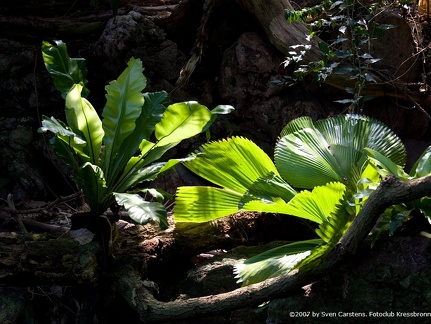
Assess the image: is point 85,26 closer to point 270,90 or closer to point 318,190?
point 270,90

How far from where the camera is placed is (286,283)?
2361mm

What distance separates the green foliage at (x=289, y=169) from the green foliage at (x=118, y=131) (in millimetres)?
196

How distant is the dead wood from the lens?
2141 mm

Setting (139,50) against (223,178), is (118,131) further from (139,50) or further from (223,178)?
(139,50)

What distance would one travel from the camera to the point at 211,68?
4.74m

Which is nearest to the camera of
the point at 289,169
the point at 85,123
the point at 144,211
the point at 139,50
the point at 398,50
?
the point at 144,211

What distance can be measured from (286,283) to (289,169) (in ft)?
2.20

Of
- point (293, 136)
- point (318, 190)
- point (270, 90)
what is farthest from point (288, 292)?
point (270, 90)

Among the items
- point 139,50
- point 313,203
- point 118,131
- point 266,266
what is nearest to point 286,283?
point 266,266

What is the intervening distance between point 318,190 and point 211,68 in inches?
102

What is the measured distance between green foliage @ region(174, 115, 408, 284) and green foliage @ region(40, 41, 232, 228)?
196 mm

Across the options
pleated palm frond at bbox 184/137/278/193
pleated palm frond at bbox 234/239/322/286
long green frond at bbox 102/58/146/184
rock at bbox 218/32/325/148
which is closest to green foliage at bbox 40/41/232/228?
long green frond at bbox 102/58/146/184

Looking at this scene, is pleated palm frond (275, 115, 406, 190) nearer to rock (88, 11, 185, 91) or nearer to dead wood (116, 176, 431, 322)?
dead wood (116, 176, 431, 322)

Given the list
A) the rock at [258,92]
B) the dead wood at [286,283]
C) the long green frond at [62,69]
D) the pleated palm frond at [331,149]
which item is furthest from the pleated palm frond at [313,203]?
the rock at [258,92]
